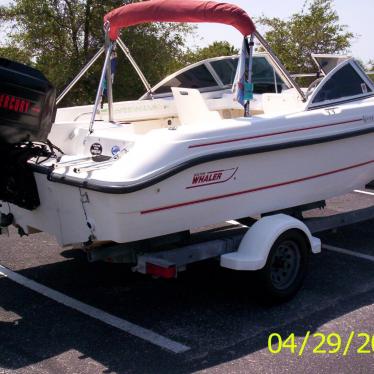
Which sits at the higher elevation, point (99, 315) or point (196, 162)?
point (196, 162)

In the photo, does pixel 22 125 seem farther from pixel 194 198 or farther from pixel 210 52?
pixel 210 52

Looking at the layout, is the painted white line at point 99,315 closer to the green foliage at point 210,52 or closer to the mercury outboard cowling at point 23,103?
the mercury outboard cowling at point 23,103

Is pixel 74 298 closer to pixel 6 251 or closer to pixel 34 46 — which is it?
pixel 6 251

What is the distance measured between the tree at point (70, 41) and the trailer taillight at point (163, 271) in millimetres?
8481

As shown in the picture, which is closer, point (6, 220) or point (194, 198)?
point (194, 198)

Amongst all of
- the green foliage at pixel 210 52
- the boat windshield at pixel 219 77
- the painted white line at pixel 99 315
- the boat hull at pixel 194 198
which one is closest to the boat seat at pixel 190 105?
the boat hull at pixel 194 198

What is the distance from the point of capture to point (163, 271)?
439cm

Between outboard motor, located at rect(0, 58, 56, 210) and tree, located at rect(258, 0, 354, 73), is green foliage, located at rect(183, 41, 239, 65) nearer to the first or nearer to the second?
tree, located at rect(258, 0, 354, 73)

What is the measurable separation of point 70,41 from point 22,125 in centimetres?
866

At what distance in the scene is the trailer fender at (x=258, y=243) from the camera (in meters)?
4.57

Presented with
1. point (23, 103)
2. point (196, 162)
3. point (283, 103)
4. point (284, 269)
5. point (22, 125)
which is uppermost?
point (23, 103)

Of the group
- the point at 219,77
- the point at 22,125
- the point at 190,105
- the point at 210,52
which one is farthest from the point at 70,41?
the point at 22,125
